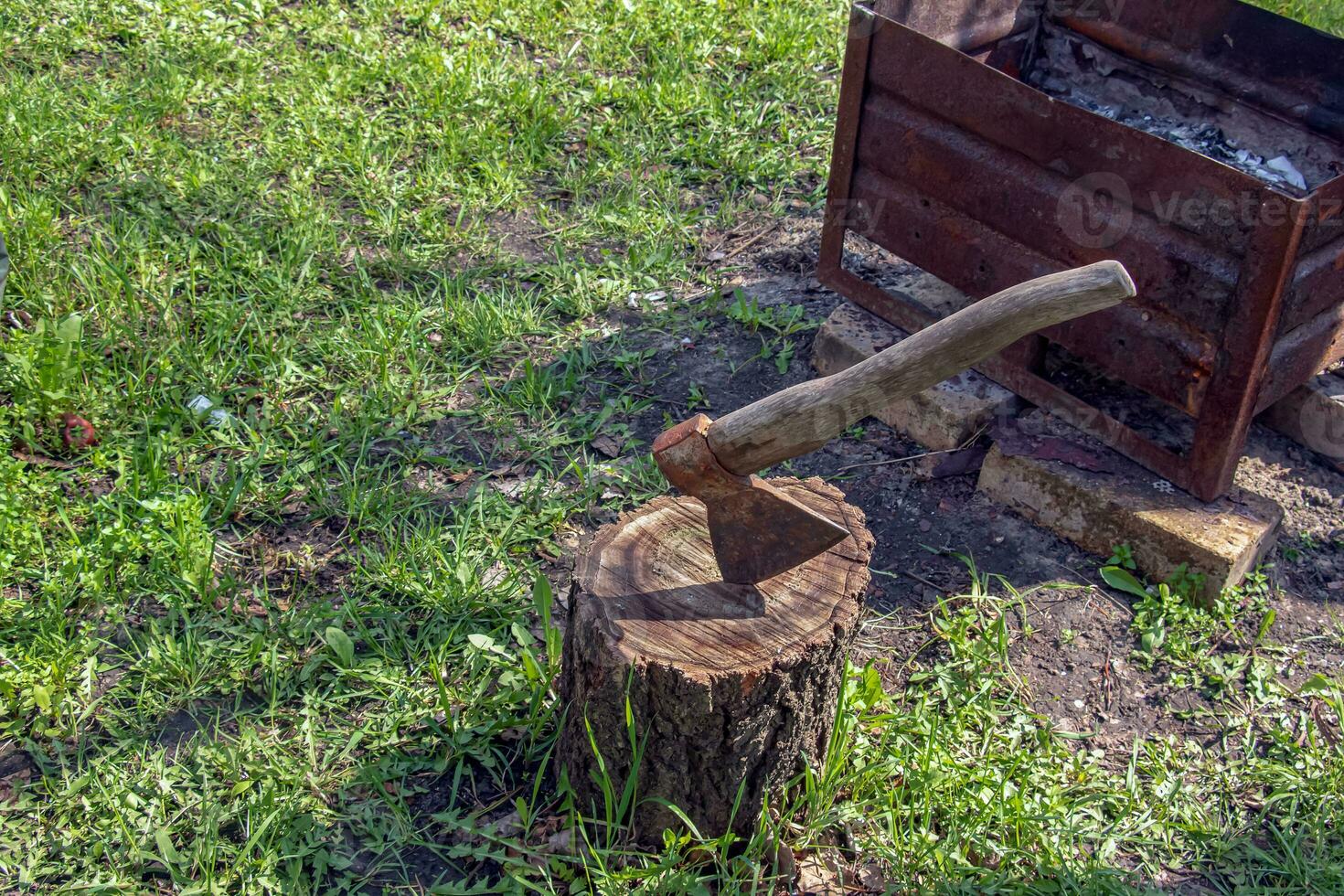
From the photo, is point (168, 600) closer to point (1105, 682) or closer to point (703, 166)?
point (1105, 682)

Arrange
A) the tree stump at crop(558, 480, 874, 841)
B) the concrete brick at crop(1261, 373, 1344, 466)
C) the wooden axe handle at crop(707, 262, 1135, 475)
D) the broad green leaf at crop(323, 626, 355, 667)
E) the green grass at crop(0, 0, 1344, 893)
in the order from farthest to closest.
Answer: the concrete brick at crop(1261, 373, 1344, 466) < the broad green leaf at crop(323, 626, 355, 667) < the green grass at crop(0, 0, 1344, 893) < the tree stump at crop(558, 480, 874, 841) < the wooden axe handle at crop(707, 262, 1135, 475)

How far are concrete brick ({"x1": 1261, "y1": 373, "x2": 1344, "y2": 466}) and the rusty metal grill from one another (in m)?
0.15

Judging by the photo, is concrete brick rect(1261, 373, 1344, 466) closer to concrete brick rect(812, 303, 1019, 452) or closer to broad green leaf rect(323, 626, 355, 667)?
concrete brick rect(812, 303, 1019, 452)

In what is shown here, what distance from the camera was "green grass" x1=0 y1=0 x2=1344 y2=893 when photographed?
2613mm

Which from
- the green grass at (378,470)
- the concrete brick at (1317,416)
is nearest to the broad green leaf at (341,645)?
the green grass at (378,470)

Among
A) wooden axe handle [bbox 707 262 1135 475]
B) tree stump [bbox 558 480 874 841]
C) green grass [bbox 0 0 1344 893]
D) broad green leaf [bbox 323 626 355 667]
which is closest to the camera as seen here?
wooden axe handle [bbox 707 262 1135 475]

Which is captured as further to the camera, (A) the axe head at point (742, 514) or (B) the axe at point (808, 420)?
(A) the axe head at point (742, 514)

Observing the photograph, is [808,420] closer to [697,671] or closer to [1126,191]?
[697,671]

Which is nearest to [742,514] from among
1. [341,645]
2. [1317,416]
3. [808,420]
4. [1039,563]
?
[808,420]

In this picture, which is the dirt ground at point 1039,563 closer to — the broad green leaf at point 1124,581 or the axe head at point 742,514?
the broad green leaf at point 1124,581

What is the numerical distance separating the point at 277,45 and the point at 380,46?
1.60 ft

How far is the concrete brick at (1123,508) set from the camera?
3168mm

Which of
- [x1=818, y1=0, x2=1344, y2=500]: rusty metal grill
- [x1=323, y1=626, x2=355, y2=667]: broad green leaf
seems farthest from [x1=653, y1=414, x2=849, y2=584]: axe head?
[x1=818, y1=0, x2=1344, y2=500]: rusty metal grill

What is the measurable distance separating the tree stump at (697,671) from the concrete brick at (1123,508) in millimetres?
1014
